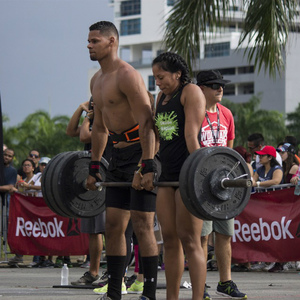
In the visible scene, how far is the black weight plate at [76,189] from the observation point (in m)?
6.91

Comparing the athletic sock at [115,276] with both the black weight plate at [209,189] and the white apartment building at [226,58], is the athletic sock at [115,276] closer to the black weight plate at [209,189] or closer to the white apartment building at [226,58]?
the black weight plate at [209,189]

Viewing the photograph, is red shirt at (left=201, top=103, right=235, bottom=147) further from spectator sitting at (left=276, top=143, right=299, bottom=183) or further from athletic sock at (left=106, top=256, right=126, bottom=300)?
spectator sitting at (left=276, top=143, right=299, bottom=183)

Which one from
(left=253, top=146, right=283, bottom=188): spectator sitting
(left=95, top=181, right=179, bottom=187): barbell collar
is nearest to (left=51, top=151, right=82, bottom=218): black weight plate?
(left=95, top=181, right=179, bottom=187): barbell collar

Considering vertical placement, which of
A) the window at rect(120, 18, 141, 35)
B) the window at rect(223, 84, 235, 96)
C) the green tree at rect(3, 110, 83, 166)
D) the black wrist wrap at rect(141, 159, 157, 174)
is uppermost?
the window at rect(120, 18, 141, 35)

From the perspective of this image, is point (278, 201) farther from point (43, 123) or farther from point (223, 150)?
point (43, 123)

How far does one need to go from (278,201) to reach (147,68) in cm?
10909

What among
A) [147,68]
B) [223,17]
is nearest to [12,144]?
[223,17]

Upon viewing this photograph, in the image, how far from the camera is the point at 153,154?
6.21m

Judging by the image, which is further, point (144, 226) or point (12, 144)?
point (12, 144)

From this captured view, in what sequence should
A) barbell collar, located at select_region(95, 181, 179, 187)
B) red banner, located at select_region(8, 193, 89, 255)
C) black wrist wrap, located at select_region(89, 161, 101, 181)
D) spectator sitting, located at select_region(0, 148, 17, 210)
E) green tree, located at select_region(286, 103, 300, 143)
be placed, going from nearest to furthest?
barbell collar, located at select_region(95, 181, 179, 187) → black wrist wrap, located at select_region(89, 161, 101, 181) → red banner, located at select_region(8, 193, 89, 255) → spectator sitting, located at select_region(0, 148, 17, 210) → green tree, located at select_region(286, 103, 300, 143)

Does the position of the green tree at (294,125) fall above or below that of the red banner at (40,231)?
below

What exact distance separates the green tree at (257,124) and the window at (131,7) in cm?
7158

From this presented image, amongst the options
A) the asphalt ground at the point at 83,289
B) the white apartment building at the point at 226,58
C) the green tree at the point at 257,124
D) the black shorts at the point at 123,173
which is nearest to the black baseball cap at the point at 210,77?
the black shorts at the point at 123,173

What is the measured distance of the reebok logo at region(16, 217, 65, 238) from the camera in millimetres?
12289
